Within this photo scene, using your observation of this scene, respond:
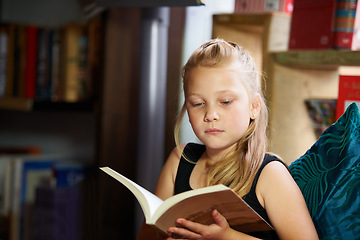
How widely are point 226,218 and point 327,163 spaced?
0.74 ft

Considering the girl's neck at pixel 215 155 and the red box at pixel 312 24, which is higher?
the red box at pixel 312 24

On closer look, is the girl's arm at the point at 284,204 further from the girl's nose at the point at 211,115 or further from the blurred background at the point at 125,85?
the blurred background at the point at 125,85

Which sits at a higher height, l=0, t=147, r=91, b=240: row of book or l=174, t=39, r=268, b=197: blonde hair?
l=174, t=39, r=268, b=197: blonde hair

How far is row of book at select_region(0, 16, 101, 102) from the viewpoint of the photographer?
1.81 metres

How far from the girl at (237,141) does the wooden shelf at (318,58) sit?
0.94 ft

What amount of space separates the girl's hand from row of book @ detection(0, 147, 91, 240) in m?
1.07

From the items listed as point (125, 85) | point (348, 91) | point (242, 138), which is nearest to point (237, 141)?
point (242, 138)

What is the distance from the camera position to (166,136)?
166 cm

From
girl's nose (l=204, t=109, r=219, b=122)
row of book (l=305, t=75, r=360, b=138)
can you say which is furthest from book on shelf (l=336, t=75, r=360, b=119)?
girl's nose (l=204, t=109, r=219, b=122)

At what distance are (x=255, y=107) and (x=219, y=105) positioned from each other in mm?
84

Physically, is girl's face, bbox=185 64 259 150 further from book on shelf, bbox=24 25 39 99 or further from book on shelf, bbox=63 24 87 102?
book on shelf, bbox=24 25 39 99

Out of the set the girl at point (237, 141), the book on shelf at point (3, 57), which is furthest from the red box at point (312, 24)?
the book on shelf at point (3, 57)

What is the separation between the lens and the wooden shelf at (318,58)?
1065 mm

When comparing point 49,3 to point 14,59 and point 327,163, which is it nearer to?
point 14,59
